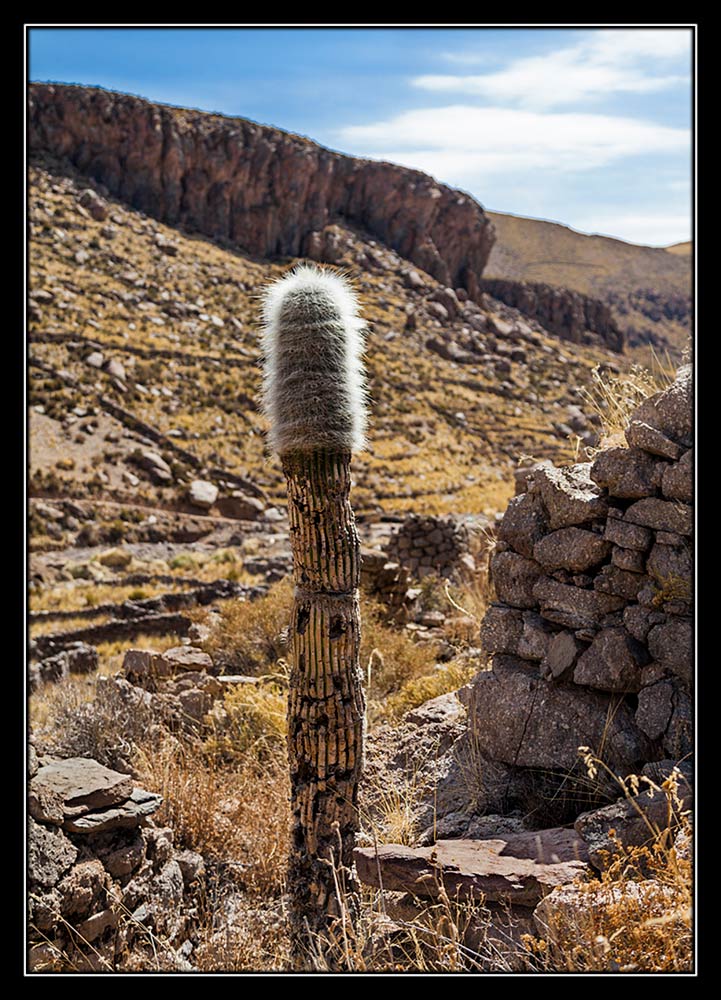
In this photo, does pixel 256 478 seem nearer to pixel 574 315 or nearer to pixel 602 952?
pixel 602 952

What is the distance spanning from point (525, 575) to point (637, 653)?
2.65 feet

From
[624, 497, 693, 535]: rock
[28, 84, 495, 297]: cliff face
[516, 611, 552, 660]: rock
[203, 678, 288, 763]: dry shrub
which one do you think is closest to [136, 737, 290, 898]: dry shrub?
[203, 678, 288, 763]: dry shrub

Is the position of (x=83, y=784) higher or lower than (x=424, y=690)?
lower

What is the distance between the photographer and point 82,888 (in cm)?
439

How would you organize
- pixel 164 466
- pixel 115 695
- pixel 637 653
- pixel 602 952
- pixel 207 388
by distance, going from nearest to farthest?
pixel 602 952
pixel 637 653
pixel 115 695
pixel 164 466
pixel 207 388

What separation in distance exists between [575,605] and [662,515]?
68 cm

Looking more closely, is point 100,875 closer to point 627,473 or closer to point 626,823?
point 626,823

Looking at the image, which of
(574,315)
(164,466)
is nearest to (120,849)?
(164,466)

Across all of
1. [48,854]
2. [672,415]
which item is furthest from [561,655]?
[48,854]

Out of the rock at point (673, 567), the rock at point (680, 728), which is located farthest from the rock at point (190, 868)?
the rock at point (673, 567)

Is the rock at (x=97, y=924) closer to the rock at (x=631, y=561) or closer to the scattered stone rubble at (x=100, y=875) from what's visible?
the scattered stone rubble at (x=100, y=875)

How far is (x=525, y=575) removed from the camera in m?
4.77

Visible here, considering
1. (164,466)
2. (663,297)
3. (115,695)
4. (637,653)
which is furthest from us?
(663,297)

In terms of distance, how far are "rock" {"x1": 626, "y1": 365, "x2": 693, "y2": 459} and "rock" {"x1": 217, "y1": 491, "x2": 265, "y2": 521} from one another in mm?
23194
